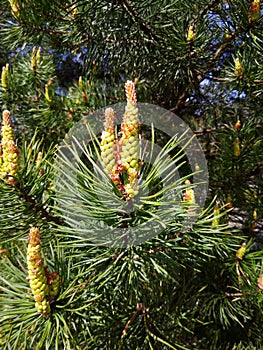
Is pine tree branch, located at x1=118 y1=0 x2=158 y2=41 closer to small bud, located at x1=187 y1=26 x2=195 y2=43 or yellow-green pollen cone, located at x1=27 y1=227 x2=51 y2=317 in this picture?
small bud, located at x1=187 y1=26 x2=195 y2=43

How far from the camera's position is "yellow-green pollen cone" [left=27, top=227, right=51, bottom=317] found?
1.52ft

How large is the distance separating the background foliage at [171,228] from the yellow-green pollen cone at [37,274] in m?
0.03

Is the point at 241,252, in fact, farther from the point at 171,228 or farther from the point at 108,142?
the point at 108,142

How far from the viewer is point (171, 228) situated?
0.52 metres

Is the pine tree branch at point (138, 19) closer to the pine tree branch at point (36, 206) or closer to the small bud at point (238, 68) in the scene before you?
the small bud at point (238, 68)

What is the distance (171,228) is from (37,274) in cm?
18

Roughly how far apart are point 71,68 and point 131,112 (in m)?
1.43

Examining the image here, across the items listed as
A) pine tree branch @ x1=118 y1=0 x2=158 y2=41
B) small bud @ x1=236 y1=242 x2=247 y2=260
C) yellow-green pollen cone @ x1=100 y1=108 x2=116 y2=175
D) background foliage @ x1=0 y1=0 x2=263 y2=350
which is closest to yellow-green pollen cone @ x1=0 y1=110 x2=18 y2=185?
background foliage @ x1=0 y1=0 x2=263 y2=350

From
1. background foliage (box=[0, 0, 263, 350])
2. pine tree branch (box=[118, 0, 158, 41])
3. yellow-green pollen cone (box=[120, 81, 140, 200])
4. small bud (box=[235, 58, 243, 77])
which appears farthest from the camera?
small bud (box=[235, 58, 243, 77])

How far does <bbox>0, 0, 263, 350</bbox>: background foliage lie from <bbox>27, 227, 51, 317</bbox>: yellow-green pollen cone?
3 cm

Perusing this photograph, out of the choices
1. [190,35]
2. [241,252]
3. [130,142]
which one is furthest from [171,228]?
[190,35]

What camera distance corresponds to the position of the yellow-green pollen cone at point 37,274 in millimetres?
463

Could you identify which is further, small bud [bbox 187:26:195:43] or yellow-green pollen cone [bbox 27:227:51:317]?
small bud [bbox 187:26:195:43]

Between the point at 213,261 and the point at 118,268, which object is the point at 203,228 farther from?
the point at 213,261
